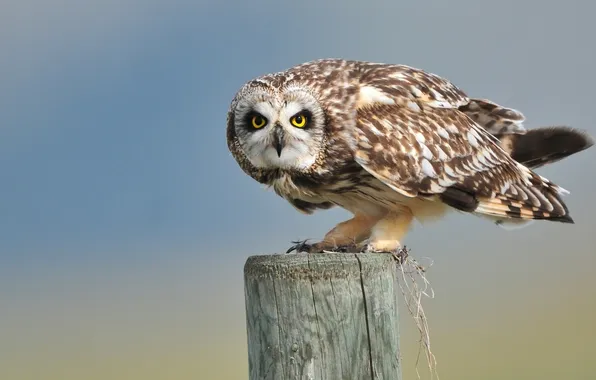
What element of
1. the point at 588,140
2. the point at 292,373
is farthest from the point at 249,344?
the point at 588,140

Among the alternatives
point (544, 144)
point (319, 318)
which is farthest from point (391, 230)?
point (319, 318)

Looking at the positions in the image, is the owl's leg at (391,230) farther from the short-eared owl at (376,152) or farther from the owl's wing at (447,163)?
the owl's wing at (447,163)

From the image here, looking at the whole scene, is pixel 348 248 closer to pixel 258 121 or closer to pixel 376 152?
pixel 376 152

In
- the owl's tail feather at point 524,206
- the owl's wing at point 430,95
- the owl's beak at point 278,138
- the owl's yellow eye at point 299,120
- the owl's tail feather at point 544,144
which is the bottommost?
the owl's tail feather at point 524,206

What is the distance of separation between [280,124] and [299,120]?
0.13 metres

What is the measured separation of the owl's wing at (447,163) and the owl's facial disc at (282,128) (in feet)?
0.84

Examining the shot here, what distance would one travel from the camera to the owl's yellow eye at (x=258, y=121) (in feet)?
13.8

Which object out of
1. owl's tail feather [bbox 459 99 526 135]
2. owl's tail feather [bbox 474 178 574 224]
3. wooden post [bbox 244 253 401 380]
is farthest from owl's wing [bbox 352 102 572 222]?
wooden post [bbox 244 253 401 380]

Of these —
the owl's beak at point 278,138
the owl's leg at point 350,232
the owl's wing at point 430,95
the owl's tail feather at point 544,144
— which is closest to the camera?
the owl's beak at point 278,138

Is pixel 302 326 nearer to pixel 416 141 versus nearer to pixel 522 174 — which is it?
pixel 416 141

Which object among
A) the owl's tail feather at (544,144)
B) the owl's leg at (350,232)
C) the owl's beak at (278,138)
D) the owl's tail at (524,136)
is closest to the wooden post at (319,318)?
the owl's beak at (278,138)

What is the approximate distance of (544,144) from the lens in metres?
5.12

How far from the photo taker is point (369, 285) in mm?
2955

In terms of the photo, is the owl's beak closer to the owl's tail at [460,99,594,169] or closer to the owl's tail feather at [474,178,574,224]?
the owl's tail feather at [474,178,574,224]
